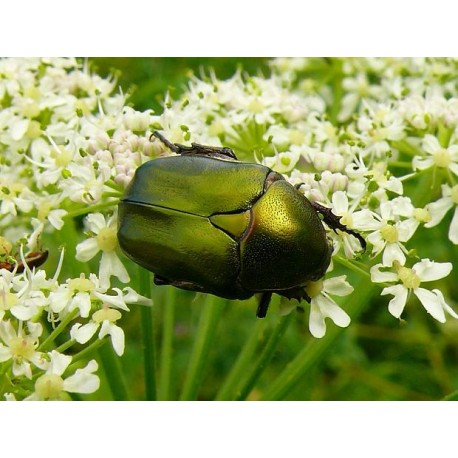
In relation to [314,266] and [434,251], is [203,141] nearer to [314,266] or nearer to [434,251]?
[314,266]

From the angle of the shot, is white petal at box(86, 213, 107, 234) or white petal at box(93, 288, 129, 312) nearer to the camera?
white petal at box(93, 288, 129, 312)

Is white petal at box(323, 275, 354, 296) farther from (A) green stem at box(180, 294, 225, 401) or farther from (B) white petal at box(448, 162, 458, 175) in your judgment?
(B) white petal at box(448, 162, 458, 175)

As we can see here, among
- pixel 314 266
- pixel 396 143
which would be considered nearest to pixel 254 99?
pixel 396 143

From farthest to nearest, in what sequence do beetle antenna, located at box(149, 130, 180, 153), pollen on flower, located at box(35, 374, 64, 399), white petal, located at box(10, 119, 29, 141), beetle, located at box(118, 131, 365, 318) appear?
white petal, located at box(10, 119, 29, 141), beetle antenna, located at box(149, 130, 180, 153), beetle, located at box(118, 131, 365, 318), pollen on flower, located at box(35, 374, 64, 399)

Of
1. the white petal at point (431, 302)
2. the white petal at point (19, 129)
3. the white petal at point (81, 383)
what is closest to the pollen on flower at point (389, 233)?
the white petal at point (431, 302)

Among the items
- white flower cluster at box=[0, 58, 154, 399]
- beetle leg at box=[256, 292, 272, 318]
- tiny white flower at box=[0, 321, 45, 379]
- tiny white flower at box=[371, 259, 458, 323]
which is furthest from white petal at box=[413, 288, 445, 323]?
tiny white flower at box=[0, 321, 45, 379]

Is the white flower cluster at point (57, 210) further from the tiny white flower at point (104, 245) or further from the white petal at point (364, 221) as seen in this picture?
the white petal at point (364, 221)

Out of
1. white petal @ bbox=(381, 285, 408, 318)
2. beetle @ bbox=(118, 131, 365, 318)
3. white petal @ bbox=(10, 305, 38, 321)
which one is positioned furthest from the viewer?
white petal @ bbox=(381, 285, 408, 318)
